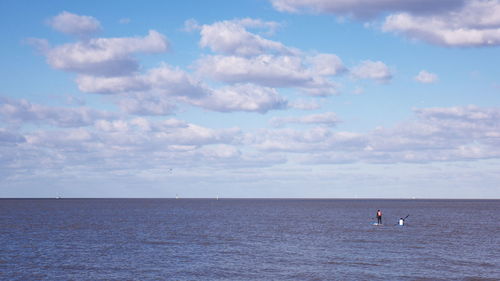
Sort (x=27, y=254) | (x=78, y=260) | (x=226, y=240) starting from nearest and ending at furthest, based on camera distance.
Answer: (x=78, y=260), (x=27, y=254), (x=226, y=240)

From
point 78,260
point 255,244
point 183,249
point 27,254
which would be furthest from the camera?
point 255,244

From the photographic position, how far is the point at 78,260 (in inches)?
1847

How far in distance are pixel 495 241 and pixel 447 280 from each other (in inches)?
1210

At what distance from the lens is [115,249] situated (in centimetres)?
5503

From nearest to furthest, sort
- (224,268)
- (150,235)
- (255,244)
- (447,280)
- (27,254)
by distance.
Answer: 1. (447,280)
2. (224,268)
3. (27,254)
4. (255,244)
5. (150,235)

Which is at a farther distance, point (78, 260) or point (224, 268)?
point (78, 260)

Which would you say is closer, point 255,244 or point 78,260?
point 78,260

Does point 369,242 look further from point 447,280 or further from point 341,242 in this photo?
point 447,280

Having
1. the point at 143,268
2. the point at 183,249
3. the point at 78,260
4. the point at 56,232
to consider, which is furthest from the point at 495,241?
the point at 56,232

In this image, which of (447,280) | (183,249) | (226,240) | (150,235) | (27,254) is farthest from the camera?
(150,235)

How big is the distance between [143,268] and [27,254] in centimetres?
1558

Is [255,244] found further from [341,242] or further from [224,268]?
[224,268]

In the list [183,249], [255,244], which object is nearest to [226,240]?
[255,244]

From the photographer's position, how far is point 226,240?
64250 mm
